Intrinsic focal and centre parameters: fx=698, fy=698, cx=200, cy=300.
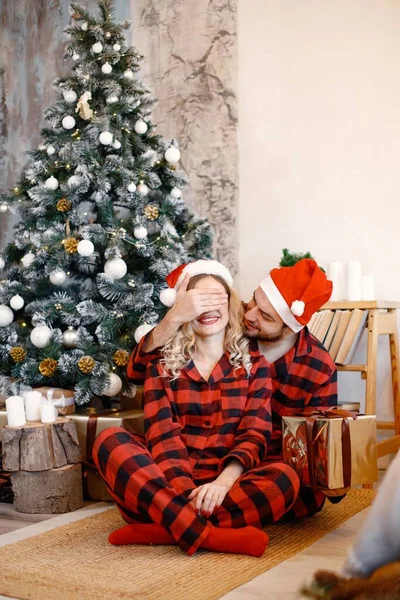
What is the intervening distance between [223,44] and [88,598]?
2.81 meters

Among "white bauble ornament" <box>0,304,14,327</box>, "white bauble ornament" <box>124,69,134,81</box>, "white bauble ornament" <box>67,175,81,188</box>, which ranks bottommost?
"white bauble ornament" <box>0,304,14,327</box>

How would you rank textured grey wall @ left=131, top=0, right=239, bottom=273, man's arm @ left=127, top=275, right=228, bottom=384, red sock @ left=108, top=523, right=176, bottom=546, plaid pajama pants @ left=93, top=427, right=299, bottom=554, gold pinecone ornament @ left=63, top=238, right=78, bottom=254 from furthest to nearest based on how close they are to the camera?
1. textured grey wall @ left=131, top=0, right=239, bottom=273
2. gold pinecone ornament @ left=63, top=238, right=78, bottom=254
3. man's arm @ left=127, top=275, right=228, bottom=384
4. red sock @ left=108, top=523, right=176, bottom=546
5. plaid pajama pants @ left=93, top=427, right=299, bottom=554

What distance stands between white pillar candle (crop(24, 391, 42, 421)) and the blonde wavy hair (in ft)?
1.87

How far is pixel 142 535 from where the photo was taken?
1.92m

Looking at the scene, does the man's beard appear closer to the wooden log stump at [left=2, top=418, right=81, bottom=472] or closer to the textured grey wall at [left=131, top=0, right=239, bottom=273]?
the wooden log stump at [left=2, top=418, right=81, bottom=472]

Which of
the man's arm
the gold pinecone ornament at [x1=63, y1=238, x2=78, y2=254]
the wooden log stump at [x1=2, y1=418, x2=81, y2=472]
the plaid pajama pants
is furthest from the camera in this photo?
the gold pinecone ornament at [x1=63, y1=238, x2=78, y2=254]

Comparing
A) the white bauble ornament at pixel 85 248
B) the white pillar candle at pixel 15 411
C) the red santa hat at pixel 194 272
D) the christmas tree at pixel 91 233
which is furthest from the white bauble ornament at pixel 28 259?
the red santa hat at pixel 194 272

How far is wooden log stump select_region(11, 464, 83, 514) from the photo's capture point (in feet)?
7.75

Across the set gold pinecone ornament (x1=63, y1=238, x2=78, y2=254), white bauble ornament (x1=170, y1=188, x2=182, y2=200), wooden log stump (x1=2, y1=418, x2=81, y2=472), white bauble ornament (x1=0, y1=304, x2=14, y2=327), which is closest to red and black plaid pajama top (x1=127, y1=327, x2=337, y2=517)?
wooden log stump (x1=2, y1=418, x2=81, y2=472)

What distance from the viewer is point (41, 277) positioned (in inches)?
110

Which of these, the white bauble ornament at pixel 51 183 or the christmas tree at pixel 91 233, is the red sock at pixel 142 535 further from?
the white bauble ornament at pixel 51 183

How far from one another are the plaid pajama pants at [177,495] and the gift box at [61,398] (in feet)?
2.14

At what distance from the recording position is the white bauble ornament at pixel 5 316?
2.75m

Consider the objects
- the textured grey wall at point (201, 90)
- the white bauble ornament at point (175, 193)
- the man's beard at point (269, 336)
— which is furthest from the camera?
the textured grey wall at point (201, 90)
